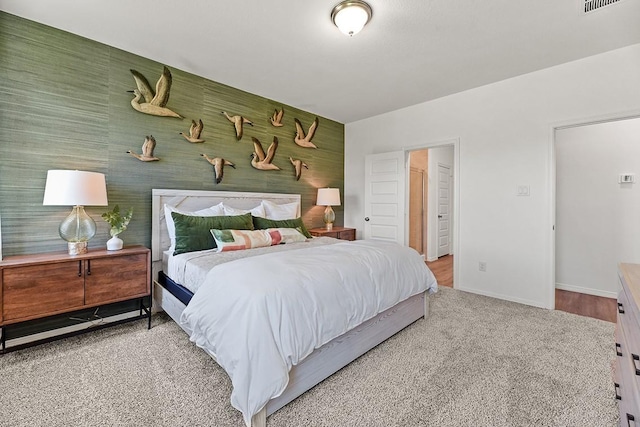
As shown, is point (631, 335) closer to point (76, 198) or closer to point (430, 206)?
point (76, 198)

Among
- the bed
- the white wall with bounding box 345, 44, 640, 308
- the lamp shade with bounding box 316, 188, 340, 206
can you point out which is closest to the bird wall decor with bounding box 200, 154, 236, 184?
the bed

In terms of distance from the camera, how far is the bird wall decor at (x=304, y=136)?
430 centimetres

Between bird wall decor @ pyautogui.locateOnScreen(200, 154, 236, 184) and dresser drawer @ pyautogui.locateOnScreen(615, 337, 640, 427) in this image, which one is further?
bird wall decor @ pyautogui.locateOnScreen(200, 154, 236, 184)

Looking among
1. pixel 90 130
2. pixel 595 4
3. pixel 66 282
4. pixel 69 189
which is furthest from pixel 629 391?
pixel 90 130

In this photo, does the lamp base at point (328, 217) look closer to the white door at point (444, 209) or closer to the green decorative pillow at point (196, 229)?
the green decorative pillow at point (196, 229)

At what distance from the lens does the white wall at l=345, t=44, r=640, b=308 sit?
272cm

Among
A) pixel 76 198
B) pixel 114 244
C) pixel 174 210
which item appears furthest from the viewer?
pixel 174 210

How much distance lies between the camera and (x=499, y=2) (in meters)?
2.02

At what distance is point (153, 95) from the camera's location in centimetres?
288

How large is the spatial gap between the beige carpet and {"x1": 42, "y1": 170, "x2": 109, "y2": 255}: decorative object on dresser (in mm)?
860

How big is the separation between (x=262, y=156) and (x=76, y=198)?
6.95 ft

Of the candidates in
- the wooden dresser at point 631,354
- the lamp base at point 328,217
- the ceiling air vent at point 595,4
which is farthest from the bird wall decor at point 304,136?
the wooden dresser at point 631,354

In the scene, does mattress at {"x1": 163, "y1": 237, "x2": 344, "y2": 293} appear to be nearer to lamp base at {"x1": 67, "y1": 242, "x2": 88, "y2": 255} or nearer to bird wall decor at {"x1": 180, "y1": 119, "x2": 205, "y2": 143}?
lamp base at {"x1": 67, "y1": 242, "x2": 88, "y2": 255}

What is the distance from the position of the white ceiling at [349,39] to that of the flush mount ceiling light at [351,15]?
0.06m
